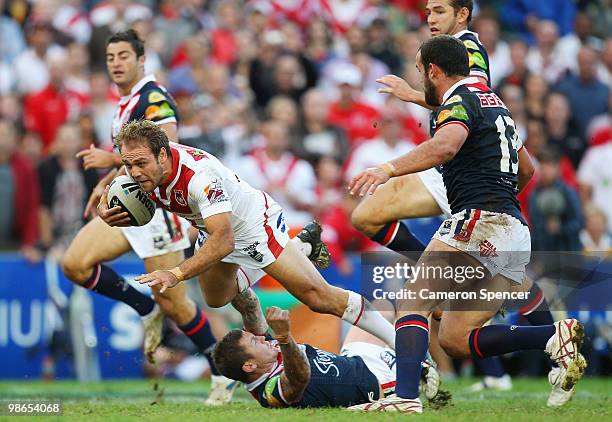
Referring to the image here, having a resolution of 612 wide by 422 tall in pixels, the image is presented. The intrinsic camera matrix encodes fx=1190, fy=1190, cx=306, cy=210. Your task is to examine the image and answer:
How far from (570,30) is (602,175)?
3.78 m

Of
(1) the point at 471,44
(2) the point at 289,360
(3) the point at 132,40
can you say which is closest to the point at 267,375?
(2) the point at 289,360

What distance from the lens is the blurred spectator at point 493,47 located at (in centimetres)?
1723

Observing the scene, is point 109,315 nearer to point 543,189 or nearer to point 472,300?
point 543,189

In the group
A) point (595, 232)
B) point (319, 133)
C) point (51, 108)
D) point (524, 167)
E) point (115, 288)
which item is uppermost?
point (524, 167)

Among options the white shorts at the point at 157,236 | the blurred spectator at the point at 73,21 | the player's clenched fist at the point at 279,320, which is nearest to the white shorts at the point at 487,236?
the player's clenched fist at the point at 279,320

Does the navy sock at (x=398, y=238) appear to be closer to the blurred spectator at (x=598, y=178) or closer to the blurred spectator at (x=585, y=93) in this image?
the blurred spectator at (x=598, y=178)

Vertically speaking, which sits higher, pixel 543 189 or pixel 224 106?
pixel 224 106

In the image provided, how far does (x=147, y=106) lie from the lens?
1022cm

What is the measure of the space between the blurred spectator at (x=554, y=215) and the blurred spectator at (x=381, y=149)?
1794mm

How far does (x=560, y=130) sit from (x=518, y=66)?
4.37 feet

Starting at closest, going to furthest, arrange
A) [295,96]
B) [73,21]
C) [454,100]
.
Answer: [454,100] → [295,96] → [73,21]

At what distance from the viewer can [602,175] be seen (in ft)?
50.7

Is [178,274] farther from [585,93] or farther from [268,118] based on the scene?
[585,93]

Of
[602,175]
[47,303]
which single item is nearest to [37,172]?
[47,303]
